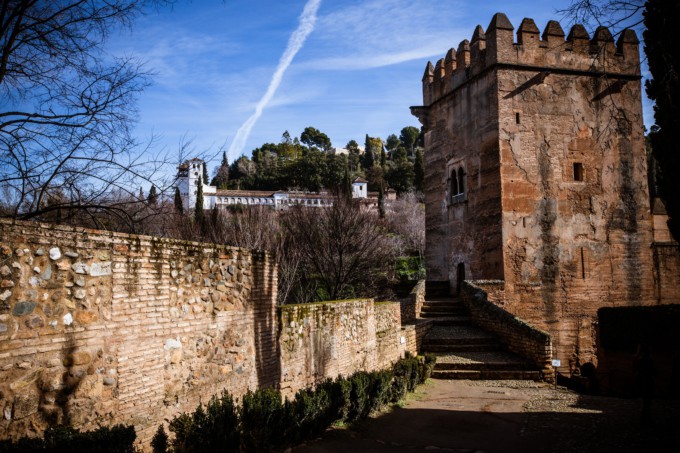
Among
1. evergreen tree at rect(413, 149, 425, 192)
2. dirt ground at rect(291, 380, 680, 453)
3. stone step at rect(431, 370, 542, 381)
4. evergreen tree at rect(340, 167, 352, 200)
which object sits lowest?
stone step at rect(431, 370, 542, 381)

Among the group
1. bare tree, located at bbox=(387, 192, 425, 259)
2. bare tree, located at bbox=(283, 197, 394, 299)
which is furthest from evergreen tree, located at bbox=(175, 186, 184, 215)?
bare tree, located at bbox=(387, 192, 425, 259)

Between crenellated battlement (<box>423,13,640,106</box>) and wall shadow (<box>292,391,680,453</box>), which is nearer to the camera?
wall shadow (<box>292,391,680,453</box>)

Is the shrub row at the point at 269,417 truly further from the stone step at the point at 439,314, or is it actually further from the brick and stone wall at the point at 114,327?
the stone step at the point at 439,314

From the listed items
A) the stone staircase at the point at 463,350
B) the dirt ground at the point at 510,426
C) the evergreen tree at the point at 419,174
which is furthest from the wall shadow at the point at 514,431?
the evergreen tree at the point at 419,174

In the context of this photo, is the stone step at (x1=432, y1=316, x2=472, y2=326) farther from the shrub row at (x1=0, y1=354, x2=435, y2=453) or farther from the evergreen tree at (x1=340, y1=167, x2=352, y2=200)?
the evergreen tree at (x1=340, y1=167, x2=352, y2=200)

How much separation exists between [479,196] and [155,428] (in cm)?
1679

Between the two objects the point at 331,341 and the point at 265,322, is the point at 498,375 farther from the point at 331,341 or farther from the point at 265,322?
the point at 265,322

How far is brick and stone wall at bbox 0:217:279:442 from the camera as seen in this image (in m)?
4.39

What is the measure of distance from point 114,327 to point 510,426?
7.02m

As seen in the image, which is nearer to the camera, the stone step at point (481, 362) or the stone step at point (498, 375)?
the stone step at point (498, 375)

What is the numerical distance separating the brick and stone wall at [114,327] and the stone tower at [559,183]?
14188 mm

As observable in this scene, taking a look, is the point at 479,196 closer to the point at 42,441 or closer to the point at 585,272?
the point at 585,272

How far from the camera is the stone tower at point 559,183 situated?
19125 mm

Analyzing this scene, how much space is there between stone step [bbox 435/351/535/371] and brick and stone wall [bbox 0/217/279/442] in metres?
8.12
